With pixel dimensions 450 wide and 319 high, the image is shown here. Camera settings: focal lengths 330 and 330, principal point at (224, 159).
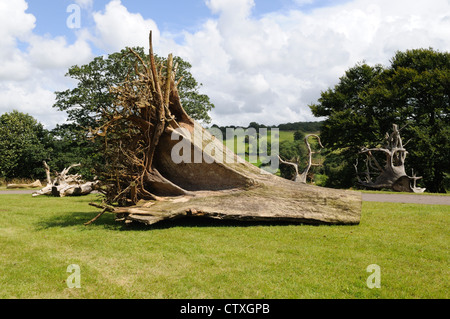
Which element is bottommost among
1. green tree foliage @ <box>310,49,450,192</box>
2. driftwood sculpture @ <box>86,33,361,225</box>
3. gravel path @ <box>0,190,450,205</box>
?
gravel path @ <box>0,190,450,205</box>

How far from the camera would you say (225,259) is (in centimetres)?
585

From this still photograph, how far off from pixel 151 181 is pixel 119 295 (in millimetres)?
5813

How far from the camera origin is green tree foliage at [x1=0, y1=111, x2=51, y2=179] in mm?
35125

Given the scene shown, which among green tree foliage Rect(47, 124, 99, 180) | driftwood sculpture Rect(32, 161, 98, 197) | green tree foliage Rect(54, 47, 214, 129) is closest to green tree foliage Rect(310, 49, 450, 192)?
green tree foliage Rect(54, 47, 214, 129)

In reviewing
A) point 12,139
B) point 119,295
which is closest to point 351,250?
point 119,295

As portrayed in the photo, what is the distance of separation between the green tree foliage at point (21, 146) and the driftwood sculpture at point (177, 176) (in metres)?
29.6

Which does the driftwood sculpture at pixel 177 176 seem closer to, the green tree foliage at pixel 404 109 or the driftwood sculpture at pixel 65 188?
the driftwood sculpture at pixel 65 188

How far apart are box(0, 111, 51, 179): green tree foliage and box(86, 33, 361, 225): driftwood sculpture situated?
1165 inches

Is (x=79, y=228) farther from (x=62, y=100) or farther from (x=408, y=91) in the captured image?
(x=408, y=91)

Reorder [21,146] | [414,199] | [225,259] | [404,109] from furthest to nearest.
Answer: [21,146], [404,109], [414,199], [225,259]

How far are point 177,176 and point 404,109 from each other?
27.4m
